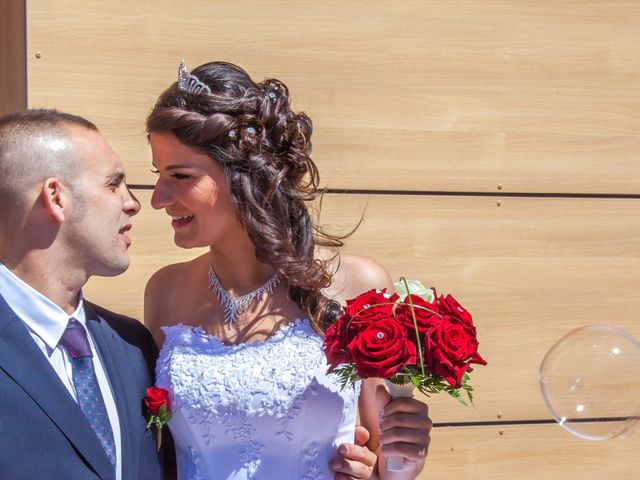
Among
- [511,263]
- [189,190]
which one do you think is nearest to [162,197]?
[189,190]

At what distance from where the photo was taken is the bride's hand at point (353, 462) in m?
2.94

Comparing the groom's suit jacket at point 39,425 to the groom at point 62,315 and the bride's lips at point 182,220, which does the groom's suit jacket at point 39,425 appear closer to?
the groom at point 62,315

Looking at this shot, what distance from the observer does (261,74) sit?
351cm

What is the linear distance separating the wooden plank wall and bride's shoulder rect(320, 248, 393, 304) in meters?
0.53

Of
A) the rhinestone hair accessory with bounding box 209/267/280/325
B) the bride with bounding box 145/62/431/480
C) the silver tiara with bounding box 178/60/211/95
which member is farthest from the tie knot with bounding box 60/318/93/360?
the silver tiara with bounding box 178/60/211/95

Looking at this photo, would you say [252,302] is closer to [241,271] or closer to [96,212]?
[241,271]

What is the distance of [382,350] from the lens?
234 cm

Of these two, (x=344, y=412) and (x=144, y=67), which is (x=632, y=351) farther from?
(x=144, y=67)

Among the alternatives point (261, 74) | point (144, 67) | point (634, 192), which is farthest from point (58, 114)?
point (634, 192)

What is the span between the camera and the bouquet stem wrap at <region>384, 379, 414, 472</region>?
2543 mm

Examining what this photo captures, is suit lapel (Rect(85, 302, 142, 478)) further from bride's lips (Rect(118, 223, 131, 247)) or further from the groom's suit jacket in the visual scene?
bride's lips (Rect(118, 223, 131, 247))

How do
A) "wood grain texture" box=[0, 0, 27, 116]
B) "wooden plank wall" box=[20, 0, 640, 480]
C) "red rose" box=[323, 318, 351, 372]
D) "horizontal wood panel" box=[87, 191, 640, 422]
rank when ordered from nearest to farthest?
"red rose" box=[323, 318, 351, 372]
"wood grain texture" box=[0, 0, 27, 116]
"wooden plank wall" box=[20, 0, 640, 480]
"horizontal wood panel" box=[87, 191, 640, 422]

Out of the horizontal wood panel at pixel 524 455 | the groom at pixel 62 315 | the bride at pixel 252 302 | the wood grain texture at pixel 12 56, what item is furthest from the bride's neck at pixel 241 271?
the horizontal wood panel at pixel 524 455

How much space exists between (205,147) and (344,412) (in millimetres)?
927
